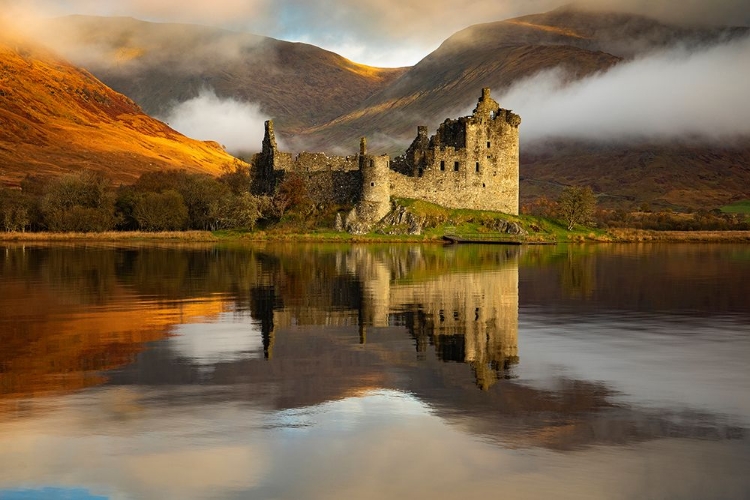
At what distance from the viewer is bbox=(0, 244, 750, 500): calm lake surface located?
1180 centimetres

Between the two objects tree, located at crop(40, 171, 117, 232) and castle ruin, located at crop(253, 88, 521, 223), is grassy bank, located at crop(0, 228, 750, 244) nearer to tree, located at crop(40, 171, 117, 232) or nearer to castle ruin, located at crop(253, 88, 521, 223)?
tree, located at crop(40, 171, 117, 232)

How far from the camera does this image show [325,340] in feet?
74.2

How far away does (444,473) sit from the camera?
12016mm

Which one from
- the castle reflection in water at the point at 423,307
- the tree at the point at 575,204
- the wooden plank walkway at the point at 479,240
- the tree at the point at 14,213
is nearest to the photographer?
the castle reflection in water at the point at 423,307

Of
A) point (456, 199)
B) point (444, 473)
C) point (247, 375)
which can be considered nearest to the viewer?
point (444, 473)

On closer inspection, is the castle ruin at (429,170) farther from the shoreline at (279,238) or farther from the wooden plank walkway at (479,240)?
the wooden plank walkway at (479,240)

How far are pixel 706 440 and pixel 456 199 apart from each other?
77.6 metres

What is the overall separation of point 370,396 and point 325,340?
21.7ft

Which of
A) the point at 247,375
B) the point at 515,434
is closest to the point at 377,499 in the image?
the point at 515,434

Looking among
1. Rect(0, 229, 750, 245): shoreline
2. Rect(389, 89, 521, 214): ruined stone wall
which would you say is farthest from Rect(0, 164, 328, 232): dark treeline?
Rect(389, 89, 521, 214): ruined stone wall

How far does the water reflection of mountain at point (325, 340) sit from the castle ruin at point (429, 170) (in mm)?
39232

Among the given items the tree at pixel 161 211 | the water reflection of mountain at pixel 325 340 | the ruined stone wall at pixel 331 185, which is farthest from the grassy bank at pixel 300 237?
the water reflection of mountain at pixel 325 340

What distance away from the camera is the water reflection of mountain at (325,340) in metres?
14.9

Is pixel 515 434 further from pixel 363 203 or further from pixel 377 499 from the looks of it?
pixel 363 203
